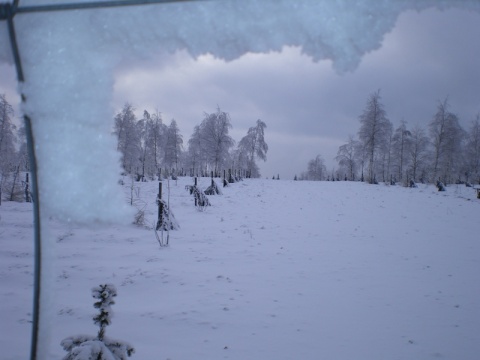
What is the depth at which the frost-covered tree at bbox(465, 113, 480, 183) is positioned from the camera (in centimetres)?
3347

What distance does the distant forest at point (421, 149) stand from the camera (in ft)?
95.5

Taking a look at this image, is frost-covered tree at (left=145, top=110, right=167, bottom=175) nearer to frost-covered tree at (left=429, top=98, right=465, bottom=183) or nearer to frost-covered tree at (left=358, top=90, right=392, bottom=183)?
frost-covered tree at (left=358, top=90, right=392, bottom=183)

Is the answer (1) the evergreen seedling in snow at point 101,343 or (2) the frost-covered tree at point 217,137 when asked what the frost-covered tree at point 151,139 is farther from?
(1) the evergreen seedling in snow at point 101,343

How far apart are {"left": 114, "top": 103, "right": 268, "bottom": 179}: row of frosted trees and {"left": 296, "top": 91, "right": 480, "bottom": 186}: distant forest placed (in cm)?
1534

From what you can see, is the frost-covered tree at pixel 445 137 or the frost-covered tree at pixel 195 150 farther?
the frost-covered tree at pixel 195 150

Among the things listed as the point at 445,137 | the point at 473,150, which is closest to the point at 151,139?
the point at 445,137

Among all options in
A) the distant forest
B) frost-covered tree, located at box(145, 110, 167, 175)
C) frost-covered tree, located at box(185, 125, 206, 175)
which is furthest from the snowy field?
frost-covered tree, located at box(185, 125, 206, 175)

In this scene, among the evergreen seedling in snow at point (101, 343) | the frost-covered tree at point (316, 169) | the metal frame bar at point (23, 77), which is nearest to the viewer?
the metal frame bar at point (23, 77)

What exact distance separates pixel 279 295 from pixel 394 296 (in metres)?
1.69

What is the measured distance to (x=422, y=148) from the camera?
35875 mm

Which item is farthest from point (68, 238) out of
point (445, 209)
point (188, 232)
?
point (445, 209)

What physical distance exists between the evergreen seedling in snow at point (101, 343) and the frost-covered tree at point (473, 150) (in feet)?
143

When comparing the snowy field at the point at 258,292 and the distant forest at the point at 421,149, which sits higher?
the distant forest at the point at 421,149

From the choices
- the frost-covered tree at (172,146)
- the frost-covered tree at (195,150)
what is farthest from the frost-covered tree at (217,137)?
the frost-covered tree at (195,150)
